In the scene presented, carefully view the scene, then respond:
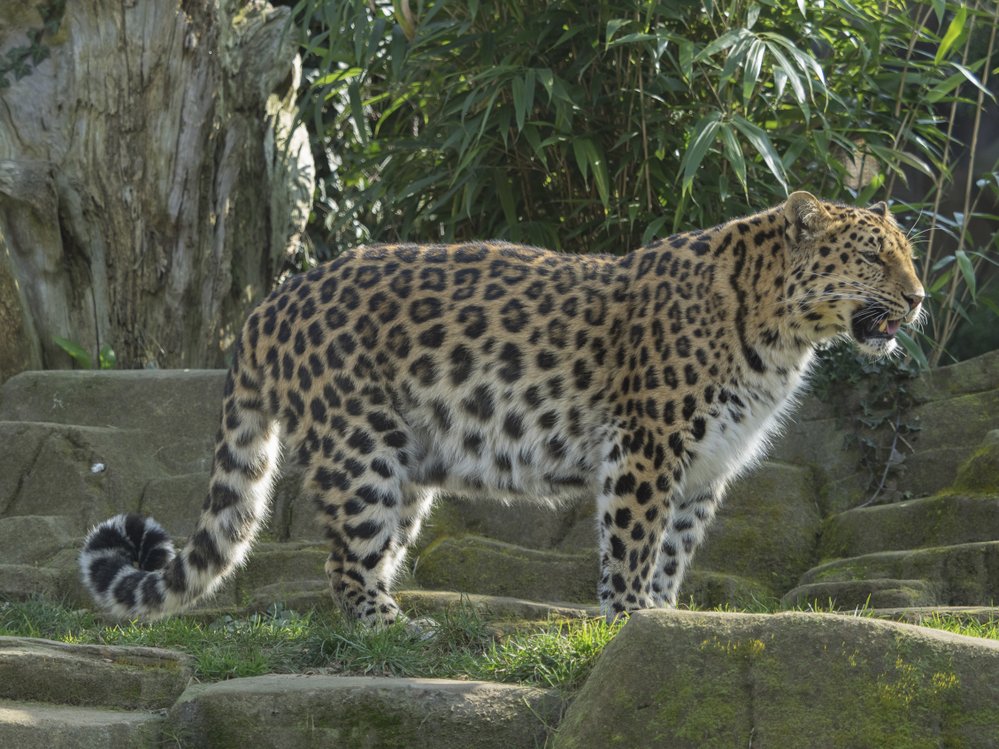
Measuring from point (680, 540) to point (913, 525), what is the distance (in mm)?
1670

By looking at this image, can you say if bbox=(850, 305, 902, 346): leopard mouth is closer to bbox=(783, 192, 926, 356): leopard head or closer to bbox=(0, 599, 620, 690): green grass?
bbox=(783, 192, 926, 356): leopard head

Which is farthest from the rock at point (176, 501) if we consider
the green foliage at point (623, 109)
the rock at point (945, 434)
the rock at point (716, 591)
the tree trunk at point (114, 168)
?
the rock at point (945, 434)

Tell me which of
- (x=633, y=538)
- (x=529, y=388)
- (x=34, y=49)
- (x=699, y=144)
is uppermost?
(x=34, y=49)

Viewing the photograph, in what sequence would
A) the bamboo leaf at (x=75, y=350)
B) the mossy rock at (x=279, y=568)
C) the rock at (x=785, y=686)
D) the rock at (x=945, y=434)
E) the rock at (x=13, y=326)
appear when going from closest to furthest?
the rock at (x=785, y=686) < the mossy rock at (x=279, y=568) < the rock at (x=945, y=434) < the rock at (x=13, y=326) < the bamboo leaf at (x=75, y=350)

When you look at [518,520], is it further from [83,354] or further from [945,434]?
[83,354]

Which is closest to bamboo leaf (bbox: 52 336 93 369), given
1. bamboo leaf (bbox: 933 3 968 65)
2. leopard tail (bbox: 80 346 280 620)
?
leopard tail (bbox: 80 346 280 620)

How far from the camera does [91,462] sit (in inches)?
309

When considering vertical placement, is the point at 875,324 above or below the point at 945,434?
above

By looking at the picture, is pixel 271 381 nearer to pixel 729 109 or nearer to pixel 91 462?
pixel 91 462

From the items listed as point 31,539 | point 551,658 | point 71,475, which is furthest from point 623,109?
point 551,658

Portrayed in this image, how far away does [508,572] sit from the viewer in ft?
23.8

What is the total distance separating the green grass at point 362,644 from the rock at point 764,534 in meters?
Result: 1.89

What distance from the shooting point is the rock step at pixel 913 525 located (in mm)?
7191

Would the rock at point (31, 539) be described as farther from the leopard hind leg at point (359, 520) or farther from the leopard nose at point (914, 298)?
the leopard nose at point (914, 298)
